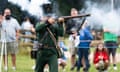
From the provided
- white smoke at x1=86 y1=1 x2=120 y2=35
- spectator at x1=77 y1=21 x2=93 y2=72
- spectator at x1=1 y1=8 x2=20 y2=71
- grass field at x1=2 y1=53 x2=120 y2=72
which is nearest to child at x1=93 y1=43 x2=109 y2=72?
spectator at x1=77 y1=21 x2=93 y2=72

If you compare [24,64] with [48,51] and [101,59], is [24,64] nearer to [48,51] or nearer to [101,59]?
[101,59]

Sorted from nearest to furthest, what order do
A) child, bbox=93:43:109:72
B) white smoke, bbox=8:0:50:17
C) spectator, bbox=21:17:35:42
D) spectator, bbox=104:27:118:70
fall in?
white smoke, bbox=8:0:50:17 → child, bbox=93:43:109:72 → spectator, bbox=104:27:118:70 → spectator, bbox=21:17:35:42

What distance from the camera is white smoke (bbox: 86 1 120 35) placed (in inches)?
596

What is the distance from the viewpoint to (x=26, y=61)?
18969mm

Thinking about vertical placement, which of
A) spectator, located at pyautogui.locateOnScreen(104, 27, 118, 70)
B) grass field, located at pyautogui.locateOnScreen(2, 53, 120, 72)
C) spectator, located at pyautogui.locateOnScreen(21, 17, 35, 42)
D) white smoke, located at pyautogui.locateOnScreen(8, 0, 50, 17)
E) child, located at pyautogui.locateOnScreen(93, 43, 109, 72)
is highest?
white smoke, located at pyautogui.locateOnScreen(8, 0, 50, 17)

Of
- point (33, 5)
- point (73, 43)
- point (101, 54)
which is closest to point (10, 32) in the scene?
point (73, 43)

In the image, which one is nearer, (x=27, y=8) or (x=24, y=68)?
(x=27, y=8)

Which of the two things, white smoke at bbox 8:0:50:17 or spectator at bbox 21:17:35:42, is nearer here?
white smoke at bbox 8:0:50:17

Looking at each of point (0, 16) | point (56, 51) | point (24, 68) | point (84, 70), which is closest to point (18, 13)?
point (0, 16)

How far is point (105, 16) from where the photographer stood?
15.2 meters

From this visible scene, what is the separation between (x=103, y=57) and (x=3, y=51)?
337 centimetres

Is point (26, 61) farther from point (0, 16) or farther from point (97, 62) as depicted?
point (97, 62)

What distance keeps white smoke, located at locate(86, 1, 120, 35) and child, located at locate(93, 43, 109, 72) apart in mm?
910

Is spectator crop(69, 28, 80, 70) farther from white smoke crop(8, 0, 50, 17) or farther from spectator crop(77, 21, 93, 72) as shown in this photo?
white smoke crop(8, 0, 50, 17)
